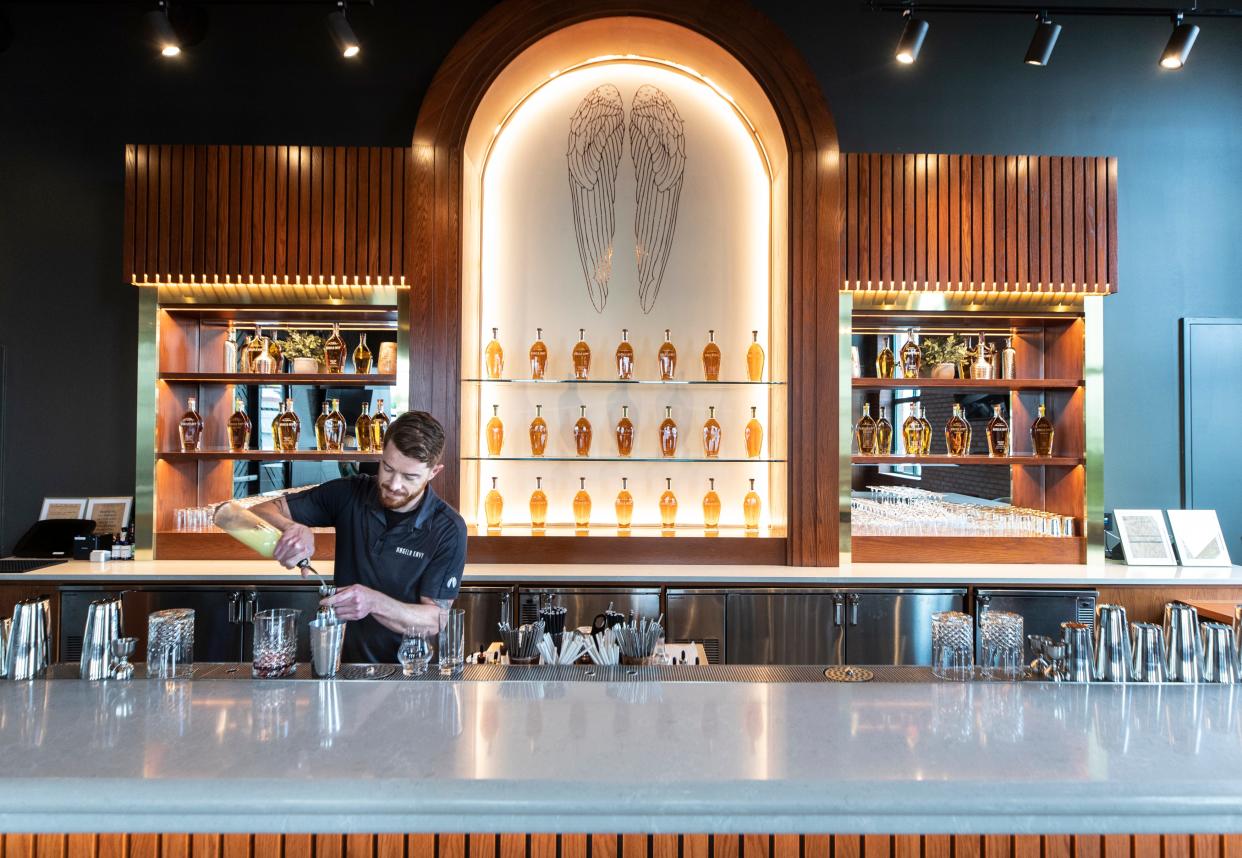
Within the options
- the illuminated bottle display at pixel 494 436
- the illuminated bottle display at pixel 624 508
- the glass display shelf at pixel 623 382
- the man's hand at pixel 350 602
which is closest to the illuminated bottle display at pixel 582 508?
the illuminated bottle display at pixel 624 508

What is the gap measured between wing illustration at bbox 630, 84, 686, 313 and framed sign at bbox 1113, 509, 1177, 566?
2.90 metres

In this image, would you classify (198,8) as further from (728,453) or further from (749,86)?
(728,453)

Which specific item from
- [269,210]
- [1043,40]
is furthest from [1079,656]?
[269,210]

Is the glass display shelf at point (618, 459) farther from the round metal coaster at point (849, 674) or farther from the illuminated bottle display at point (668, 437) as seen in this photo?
the round metal coaster at point (849, 674)

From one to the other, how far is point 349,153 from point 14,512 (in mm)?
2845

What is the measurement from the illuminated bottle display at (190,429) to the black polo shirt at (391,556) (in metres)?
2.02

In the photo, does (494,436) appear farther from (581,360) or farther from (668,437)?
(668,437)

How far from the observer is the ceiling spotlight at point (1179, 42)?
152 inches

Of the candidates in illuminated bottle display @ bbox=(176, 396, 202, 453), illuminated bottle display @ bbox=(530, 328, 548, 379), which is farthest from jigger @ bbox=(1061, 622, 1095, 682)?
illuminated bottle display @ bbox=(176, 396, 202, 453)

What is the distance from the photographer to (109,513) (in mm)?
4523

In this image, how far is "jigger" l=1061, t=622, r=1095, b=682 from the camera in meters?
1.89

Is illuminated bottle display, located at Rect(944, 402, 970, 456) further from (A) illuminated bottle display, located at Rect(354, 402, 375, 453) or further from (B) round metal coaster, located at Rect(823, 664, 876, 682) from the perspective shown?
(A) illuminated bottle display, located at Rect(354, 402, 375, 453)

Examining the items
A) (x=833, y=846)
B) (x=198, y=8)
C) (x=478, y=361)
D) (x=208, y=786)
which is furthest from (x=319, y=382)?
(x=833, y=846)

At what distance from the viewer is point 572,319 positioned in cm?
471
